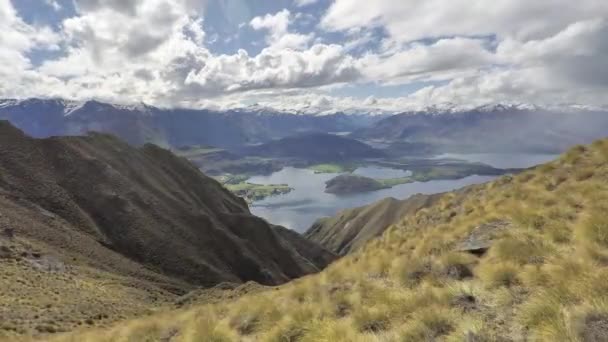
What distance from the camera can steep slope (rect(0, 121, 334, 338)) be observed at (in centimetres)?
4591

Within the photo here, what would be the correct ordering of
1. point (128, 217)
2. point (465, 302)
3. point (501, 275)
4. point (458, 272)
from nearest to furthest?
point (465, 302) → point (501, 275) → point (458, 272) → point (128, 217)

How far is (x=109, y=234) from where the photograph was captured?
93.1 m

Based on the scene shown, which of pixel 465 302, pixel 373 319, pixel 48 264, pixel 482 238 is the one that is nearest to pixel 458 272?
pixel 465 302

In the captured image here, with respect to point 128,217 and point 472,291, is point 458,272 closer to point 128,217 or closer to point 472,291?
point 472,291

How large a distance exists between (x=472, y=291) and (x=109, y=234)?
9688 cm

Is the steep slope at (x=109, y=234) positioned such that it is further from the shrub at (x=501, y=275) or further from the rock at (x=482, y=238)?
the shrub at (x=501, y=275)

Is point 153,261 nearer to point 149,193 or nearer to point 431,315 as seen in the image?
point 149,193

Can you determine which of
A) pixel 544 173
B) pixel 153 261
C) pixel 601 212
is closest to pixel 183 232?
pixel 153 261

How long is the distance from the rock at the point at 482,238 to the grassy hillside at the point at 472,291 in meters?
0.04

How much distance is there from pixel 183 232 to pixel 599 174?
97.5m

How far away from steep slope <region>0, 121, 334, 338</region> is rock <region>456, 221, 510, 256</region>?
Result: 27816 millimetres

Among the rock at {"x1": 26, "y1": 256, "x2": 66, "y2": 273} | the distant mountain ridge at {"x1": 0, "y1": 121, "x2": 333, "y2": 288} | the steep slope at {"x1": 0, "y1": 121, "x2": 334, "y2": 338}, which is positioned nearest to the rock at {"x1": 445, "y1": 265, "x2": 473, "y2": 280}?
the steep slope at {"x1": 0, "y1": 121, "x2": 334, "y2": 338}

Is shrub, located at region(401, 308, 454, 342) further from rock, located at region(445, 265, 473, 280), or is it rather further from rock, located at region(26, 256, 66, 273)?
rock, located at region(26, 256, 66, 273)

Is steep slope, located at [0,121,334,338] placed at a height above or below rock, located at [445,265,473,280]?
below
